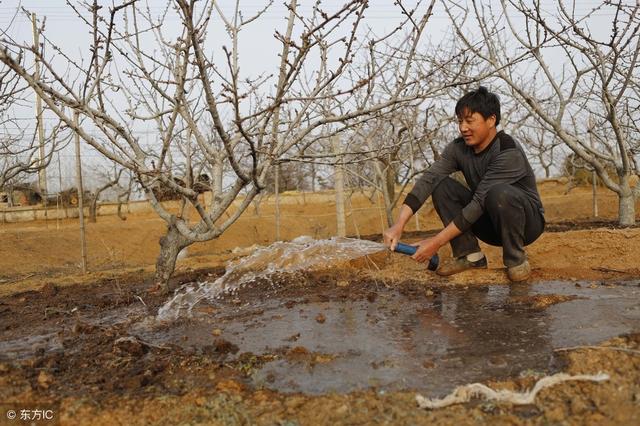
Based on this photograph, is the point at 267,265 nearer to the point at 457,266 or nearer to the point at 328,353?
the point at 457,266

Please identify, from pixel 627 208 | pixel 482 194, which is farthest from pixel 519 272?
pixel 627 208

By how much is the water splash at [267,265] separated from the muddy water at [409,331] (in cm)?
24

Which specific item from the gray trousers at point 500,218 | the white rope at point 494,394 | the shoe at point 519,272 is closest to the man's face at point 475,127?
the gray trousers at point 500,218

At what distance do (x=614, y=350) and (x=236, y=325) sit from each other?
1.80m

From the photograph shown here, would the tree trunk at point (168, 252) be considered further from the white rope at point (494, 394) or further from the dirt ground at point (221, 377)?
the white rope at point (494, 394)

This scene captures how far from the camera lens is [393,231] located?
3346 mm

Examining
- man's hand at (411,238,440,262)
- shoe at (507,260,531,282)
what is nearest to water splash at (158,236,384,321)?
man's hand at (411,238,440,262)

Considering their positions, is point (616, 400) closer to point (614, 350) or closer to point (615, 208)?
point (614, 350)

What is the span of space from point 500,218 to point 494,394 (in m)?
1.95

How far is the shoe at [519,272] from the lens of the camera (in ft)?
12.0

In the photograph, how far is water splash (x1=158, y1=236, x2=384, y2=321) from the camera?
353 cm

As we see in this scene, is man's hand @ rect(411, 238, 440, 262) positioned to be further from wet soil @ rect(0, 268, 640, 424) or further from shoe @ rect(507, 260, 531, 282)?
shoe @ rect(507, 260, 531, 282)

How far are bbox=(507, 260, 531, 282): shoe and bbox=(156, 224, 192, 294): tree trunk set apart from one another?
2.23 m

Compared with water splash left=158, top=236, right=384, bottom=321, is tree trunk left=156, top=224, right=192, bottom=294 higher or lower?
higher
